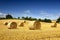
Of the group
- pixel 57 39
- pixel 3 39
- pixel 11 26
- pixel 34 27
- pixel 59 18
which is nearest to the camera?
pixel 3 39

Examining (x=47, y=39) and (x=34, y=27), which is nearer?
(x=47, y=39)

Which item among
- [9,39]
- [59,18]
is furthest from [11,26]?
[59,18]

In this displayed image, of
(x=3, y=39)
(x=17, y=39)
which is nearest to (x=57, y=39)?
(x=17, y=39)

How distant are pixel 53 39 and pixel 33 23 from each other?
803 cm

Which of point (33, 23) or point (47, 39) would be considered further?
point (33, 23)

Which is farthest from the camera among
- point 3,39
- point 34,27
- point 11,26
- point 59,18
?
point 59,18

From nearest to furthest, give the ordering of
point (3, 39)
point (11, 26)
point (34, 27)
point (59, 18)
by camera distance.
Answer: point (3, 39) → point (34, 27) → point (11, 26) → point (59, 18)

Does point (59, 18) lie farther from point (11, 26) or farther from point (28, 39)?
point (28, 39)

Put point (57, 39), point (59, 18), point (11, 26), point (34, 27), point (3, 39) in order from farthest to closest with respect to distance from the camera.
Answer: point (59, 18), point (11, 26), point (34, 27), point (57, 39), point (3, 39)

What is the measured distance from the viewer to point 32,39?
432 inches

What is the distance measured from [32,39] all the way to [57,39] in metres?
2.00

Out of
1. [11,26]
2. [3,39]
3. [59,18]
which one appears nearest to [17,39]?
[3,39]

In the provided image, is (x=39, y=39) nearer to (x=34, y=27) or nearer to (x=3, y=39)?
(x=3, y=39)

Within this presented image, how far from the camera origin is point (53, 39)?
37.3 feet
